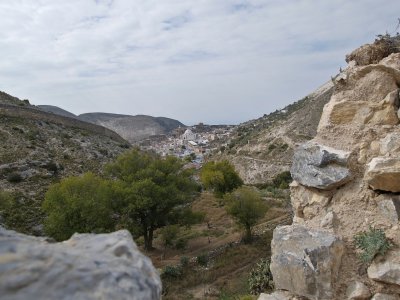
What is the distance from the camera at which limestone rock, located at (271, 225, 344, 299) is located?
5320mm

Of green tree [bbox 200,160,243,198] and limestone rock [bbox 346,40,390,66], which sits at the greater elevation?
limestone rock [bbox 346,40,390,66]

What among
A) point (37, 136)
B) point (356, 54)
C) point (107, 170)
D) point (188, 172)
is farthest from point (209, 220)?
point (356, 54)

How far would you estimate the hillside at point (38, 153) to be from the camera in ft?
94.7

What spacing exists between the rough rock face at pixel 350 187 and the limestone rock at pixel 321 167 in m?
0.02

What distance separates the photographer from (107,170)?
28.5 metres

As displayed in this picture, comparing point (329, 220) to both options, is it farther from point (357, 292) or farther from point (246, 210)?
point (246, 210)

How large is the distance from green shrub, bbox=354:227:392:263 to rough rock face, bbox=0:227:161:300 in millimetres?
3993

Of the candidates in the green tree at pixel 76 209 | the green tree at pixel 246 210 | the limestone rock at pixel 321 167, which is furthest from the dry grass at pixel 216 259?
the limestone rock at pixel 321 167

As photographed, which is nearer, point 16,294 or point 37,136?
point 16,294

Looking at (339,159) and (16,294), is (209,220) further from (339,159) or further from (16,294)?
(16,294)

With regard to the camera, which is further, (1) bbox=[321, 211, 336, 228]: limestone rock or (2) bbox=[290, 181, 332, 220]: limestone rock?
(2) bbox=[290, 181, 332, 220]: limestone rock

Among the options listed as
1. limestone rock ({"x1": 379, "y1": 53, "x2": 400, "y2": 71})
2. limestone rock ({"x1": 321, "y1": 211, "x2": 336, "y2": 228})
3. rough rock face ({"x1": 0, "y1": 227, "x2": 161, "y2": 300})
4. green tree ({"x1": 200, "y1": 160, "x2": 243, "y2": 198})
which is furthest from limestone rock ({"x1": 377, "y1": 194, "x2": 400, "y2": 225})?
green tree ({"x1": 200, "y1": 160, "x2": 243, "y2": 198})

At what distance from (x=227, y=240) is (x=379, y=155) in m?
22.1

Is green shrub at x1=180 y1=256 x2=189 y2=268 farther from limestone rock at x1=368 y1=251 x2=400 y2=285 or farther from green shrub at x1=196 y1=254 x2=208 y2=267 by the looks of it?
limestone rock at x1=368 y1=251 x2=400 y2=285
